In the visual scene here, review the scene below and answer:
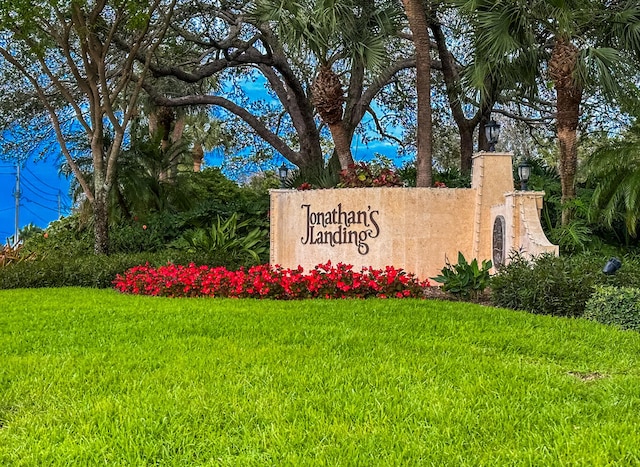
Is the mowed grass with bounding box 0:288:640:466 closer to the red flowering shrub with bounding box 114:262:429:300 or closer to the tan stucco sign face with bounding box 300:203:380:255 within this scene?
the red flowering shrub with bounding box 114:262:429:300

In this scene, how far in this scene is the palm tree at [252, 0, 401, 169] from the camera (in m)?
11.3

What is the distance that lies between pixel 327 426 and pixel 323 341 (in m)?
1.92

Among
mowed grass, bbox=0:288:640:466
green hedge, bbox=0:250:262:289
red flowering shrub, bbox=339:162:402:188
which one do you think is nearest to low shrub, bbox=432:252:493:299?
mowed grass, bbox=0:288:640:466

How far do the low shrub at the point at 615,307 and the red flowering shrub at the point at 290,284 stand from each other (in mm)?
2531

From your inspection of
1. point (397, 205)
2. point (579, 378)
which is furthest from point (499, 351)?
point (397, 205)

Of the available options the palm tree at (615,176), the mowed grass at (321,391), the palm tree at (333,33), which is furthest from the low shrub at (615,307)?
the palm tree at (333,33)

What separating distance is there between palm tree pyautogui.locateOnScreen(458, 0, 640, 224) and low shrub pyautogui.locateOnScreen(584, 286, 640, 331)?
4034 millimetres

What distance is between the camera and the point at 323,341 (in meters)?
4.82

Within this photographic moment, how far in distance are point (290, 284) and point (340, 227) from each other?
2118 millimetres

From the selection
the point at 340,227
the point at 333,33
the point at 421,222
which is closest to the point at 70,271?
the point at 340,227

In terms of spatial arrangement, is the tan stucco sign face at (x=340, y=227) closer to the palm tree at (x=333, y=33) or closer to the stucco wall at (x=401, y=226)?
the stucco wall at (x=401, y=226)

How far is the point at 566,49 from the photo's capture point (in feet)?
31.7

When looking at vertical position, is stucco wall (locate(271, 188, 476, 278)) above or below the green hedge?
above

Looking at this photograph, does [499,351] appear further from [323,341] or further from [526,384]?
[323,341]
